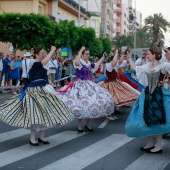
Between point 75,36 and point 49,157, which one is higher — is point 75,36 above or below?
above

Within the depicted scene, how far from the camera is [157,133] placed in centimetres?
733

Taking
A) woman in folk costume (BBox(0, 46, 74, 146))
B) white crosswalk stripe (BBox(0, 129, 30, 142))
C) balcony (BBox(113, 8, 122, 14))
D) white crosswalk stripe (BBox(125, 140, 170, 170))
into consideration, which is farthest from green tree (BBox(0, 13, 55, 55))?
balcony (BBox(113, 8, 122, 14))

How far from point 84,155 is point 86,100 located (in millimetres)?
2148

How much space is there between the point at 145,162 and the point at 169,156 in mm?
612

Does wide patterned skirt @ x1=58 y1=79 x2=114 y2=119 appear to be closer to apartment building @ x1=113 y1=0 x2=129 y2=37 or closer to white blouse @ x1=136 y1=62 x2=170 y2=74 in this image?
white blouse @ x1=136 y1=62 x2=170 y2=74

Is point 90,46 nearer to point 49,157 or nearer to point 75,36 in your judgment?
point 75,36

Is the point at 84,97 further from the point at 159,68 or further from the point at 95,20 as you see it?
the point at 95,20

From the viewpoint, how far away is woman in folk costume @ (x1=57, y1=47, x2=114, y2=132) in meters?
9.25

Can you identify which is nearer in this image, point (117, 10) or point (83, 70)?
point (83, 70)

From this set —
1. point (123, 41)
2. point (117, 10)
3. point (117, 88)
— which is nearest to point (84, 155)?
point (117, 88)

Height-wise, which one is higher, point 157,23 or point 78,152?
point 157,23

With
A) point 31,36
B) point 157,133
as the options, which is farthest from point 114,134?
point 31,36

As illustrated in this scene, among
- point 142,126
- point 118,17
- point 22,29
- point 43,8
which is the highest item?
point 118,17

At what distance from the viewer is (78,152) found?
761 centimetres
